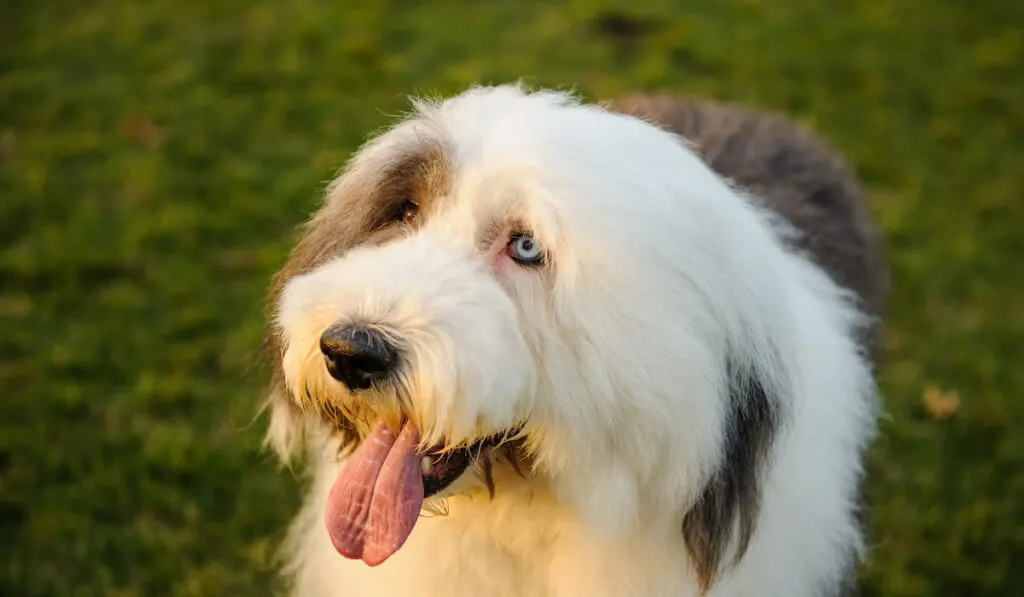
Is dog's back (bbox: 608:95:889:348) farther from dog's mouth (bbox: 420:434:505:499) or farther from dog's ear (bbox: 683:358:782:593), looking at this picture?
dog's mouth (bbox: 420:434:505:499)

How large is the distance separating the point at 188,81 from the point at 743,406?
411 centimetres

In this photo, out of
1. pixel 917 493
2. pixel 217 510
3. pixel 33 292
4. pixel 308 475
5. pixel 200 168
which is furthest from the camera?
pixel 200 168

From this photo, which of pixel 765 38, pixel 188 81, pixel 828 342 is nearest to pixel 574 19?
pixel 765 38

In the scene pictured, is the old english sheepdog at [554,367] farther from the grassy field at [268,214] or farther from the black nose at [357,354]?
the grassy field at [268,214]

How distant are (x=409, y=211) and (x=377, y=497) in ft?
1.79

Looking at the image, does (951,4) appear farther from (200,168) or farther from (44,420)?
(44,420)

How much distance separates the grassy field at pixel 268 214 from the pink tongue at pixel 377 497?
102 cm

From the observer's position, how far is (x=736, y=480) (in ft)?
6.33

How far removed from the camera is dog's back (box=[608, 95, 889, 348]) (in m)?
2.73

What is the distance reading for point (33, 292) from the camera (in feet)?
13.0

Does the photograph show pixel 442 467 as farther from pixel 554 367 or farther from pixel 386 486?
pixel 554 367

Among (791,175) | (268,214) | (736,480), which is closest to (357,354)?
(736,480)

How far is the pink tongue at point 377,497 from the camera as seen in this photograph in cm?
189

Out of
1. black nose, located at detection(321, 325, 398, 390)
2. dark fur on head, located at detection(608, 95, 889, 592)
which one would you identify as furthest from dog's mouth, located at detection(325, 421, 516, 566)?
dark fur on head, located at detection(608, 95, 889, 592)
